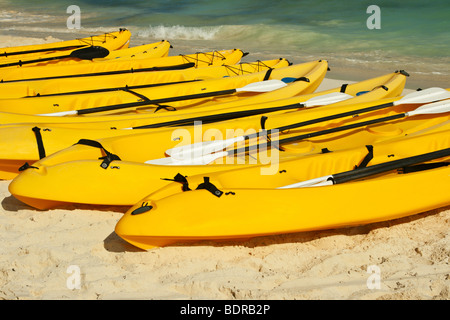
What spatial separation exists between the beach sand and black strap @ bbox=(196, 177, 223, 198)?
1.03ft

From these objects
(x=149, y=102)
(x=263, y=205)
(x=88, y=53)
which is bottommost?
(x=263, y=205)

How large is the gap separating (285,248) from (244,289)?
490 mm

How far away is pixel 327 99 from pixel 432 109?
0.89m

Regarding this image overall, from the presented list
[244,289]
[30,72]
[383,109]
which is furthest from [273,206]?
[30,72]

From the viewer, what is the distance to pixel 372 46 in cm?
1001

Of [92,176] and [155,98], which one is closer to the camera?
[92,176]

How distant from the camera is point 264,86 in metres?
5.27

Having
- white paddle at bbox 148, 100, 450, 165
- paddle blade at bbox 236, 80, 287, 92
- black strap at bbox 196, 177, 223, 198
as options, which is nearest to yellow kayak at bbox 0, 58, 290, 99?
paddle blade at bbox 236, 80, 287, 92

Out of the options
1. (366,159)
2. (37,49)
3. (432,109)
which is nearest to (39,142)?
(366,159)

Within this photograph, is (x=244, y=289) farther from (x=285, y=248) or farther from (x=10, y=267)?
(x=10, y=267)

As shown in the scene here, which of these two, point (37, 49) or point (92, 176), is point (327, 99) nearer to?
point (92, 176)

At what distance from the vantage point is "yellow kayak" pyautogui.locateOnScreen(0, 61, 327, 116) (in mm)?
4762

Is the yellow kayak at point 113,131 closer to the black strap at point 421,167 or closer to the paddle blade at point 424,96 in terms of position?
the paddle blade at point 424,96

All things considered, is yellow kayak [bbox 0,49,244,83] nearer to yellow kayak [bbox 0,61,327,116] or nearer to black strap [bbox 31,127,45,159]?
yellow kayak [bbox 0,61,327,116]
